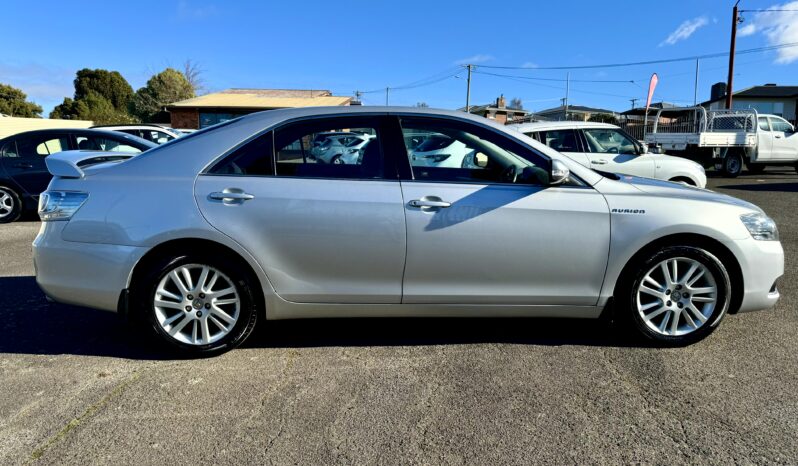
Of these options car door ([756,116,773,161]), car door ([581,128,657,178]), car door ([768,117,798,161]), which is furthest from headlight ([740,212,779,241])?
car door ([768,117,798,161])

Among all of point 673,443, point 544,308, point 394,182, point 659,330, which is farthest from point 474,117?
point 673,443

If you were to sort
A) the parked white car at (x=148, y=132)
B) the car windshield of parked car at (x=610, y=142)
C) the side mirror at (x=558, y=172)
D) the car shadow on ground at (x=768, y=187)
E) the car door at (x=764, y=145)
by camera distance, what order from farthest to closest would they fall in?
the car door at (x=764, y=145) → the car shadow on ground at (x=768, y=187) → the parked white car at (x=148, y=132) → the car windshield of parked car at (x=610, y=142) → the side mirror at (x=558, y=172)

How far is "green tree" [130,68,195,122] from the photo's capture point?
167 feet

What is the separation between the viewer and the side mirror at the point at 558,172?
11.2ft

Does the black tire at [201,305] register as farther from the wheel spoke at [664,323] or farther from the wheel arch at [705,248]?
the wheel spoke at [664,323]

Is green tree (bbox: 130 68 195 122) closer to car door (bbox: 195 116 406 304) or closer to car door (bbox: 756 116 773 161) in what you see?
car door (bbox: 756 116 773 161)

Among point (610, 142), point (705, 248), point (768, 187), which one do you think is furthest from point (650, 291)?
point (768, 187)

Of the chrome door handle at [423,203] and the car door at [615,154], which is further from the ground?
the car door at [615,154]

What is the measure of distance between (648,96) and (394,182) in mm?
16496

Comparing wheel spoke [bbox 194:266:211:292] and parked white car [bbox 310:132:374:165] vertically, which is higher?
parked white car [bbox 310:132:374:165]

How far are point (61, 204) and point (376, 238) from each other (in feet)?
6.63

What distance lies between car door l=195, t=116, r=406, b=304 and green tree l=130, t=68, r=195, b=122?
169ft

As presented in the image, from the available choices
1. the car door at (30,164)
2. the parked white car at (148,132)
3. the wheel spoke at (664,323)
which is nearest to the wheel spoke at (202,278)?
the wheel spoke at (664,323)

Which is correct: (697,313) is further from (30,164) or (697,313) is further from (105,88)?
(105,88)
